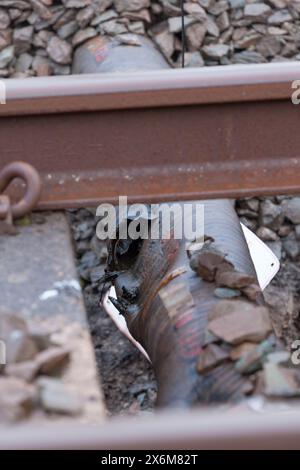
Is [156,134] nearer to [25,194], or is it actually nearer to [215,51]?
[25,194]

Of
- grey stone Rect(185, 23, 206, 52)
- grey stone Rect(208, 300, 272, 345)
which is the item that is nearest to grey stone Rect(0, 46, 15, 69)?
grey stone Rect(185, 23, 206, 52)

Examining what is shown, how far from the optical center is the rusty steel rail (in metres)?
3.11

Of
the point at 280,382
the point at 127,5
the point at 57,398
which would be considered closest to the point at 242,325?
the point at 280,382

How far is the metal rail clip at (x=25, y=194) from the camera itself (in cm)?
274

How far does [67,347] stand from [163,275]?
119 centimetres

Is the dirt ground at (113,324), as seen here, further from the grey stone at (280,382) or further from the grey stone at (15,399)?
the grey stone at (15,399)

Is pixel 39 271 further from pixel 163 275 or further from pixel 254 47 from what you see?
pixel 254 47

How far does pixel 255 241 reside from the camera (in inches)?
166

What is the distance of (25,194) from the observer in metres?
2.78

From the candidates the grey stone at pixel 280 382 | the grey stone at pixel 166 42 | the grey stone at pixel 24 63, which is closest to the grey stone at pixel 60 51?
the grey stone at pixel 24 63

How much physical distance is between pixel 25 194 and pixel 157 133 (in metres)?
0.65

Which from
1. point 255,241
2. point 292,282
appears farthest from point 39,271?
point 292,282

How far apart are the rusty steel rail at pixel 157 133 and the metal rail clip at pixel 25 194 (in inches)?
10.3

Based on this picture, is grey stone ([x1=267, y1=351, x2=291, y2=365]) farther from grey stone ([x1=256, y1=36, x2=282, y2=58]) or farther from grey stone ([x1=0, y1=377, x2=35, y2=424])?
grey stone ([x1=256, y1=36, x2=282, y2=58])
